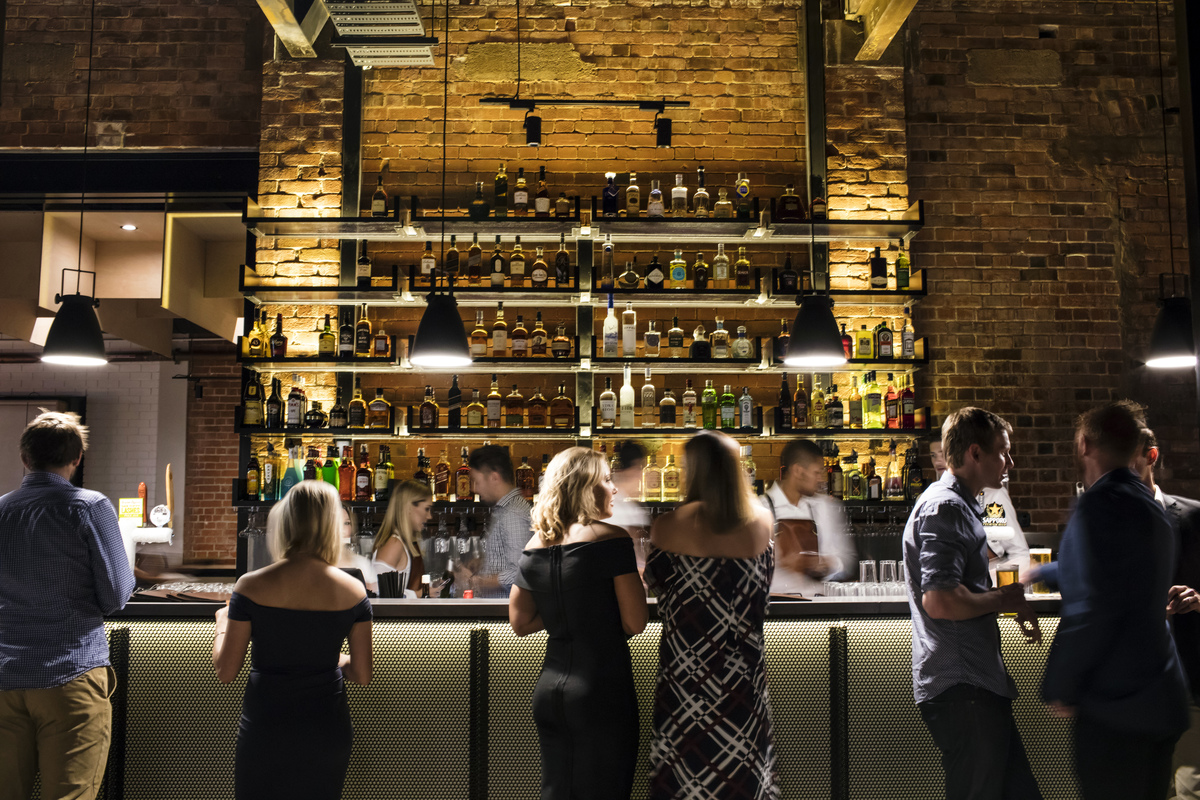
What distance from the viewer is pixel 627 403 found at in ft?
16.5

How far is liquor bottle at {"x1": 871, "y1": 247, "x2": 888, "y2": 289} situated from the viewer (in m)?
4.98

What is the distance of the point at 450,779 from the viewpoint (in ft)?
9.33

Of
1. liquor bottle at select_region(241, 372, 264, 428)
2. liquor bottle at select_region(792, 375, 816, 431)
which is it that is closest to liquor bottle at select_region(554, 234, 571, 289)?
liquor bottle at select_region(792, 375, 816, 431)

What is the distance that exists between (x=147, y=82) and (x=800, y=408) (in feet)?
15.5

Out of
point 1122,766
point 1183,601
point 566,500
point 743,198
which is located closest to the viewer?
point 1122,766

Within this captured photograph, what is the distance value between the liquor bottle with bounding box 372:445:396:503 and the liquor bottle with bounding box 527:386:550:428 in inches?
34.1

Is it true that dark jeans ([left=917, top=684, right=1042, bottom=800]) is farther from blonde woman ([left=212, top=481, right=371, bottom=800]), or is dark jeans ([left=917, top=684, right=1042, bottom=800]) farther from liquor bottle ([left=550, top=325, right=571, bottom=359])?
liquor bottle ([left=550, top=325, right=571, bottom=359])

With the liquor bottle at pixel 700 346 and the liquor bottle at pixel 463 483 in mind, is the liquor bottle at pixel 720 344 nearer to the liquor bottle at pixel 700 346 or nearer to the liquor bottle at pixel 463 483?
the liquor bottle at pixel 700 346

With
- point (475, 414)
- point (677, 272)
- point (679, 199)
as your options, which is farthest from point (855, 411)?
point (475, 414)

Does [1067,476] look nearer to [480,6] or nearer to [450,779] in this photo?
[450,779]

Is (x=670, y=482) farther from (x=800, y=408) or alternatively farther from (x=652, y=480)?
(x=800, y=408)

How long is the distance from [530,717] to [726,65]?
426cm

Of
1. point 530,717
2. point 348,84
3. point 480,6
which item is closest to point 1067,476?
point 530,717

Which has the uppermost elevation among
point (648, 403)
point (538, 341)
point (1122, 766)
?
point (538, 341)
